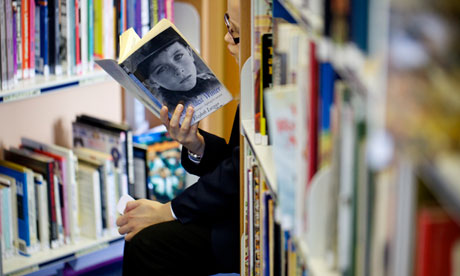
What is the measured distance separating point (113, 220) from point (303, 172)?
170cm

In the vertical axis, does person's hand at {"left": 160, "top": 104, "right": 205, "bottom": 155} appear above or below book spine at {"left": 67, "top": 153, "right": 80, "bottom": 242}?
above

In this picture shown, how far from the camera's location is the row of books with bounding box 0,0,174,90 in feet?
7.67

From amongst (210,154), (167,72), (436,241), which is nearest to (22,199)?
(210,154)

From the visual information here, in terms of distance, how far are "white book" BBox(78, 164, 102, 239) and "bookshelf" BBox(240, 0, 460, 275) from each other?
1.42 m

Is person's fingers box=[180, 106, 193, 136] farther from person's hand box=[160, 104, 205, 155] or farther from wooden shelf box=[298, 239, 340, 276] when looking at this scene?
wooden shelf box=[298, 239, 340, 276]

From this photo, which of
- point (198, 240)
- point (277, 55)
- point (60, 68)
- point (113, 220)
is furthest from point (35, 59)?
point (277, 55)

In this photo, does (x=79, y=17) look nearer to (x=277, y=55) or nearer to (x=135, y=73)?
(x=135, y=73)

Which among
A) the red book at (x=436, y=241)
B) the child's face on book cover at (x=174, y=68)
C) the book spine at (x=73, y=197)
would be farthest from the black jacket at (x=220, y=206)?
the red book at (x=436, y=241)

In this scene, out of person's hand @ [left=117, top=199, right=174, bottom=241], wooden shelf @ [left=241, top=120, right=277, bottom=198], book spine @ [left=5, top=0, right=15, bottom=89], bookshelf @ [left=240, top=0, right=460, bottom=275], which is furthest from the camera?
book spine @ [left=5, top=0, right=15, bottom=89]

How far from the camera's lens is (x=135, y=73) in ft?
6.07

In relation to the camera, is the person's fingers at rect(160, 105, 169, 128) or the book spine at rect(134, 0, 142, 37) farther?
the book spine at rect(134, 0, 142, 37)

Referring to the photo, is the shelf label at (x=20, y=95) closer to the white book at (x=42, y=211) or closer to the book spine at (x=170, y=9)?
the white book at (x=42, y=211)

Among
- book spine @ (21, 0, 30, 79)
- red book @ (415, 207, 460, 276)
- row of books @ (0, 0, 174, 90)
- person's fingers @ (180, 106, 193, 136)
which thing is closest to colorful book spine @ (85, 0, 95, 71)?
row of books @ (0, 0, 174, 90)

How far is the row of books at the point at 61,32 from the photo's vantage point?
234 cm
